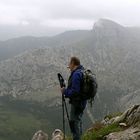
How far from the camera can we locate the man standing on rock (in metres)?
18.3

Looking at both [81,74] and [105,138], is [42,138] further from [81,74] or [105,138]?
[81,74]

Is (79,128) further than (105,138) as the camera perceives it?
No

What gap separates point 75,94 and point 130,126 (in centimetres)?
720

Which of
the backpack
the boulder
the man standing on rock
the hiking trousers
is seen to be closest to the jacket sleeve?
the man standing on rock

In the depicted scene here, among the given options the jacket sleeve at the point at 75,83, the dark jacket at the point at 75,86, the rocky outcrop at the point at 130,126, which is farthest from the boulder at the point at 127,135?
the jacket sleeve at the point at 75,83

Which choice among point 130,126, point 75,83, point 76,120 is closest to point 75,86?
point 75,83

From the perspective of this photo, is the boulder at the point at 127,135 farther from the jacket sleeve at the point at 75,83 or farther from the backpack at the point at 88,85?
the jacket sleeve at the point at 75,83

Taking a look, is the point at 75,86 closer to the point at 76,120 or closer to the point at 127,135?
the point at 76,120

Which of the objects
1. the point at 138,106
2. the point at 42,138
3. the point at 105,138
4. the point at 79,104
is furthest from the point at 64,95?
the point at 42,138

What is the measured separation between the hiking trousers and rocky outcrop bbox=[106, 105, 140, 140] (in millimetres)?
3087

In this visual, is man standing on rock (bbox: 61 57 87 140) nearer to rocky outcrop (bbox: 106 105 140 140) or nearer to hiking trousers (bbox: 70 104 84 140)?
hiking trousers (bbox: 70 104 84 140)

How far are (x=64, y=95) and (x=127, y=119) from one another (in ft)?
27.1

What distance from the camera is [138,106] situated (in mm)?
25391

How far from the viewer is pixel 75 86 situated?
1822 centimetres
